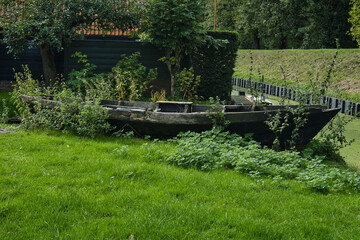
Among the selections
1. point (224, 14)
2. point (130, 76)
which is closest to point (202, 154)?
point (130, 76)

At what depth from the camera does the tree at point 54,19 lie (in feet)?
35.7

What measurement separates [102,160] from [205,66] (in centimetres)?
760

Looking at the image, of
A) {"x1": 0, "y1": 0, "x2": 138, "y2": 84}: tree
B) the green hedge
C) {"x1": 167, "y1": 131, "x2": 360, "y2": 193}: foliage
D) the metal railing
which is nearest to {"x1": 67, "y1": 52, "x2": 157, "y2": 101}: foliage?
{"x1": 0, "y1": 0, "x2": 138, "y2": 84}: tree

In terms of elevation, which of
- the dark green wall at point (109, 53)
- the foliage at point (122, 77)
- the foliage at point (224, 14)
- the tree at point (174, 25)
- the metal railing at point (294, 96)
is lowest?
the metal railing at point (294, 96)

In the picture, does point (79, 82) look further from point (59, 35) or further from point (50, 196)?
point (50, 196)

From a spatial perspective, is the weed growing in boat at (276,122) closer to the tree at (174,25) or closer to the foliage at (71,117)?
the foliage at (71,117)

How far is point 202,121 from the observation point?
690 cm

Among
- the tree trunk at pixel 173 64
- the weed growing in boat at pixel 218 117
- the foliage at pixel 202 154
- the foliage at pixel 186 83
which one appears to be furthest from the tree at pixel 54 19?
the foliage at pixel 202 154

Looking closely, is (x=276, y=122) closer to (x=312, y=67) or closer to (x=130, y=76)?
(x=130, y=76)

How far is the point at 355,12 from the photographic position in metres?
22.4

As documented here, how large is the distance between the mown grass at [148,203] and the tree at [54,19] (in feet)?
20.9

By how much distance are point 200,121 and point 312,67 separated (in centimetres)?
1647

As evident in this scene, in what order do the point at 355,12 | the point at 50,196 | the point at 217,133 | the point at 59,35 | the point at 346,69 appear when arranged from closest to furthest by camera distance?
1. the point at 50,196
2. the point at 217,133
3. the point at 59,35
4. the point at 346,69
5. the point at 355,12

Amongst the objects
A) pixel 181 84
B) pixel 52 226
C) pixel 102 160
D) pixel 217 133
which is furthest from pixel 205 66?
pixel 52 226
